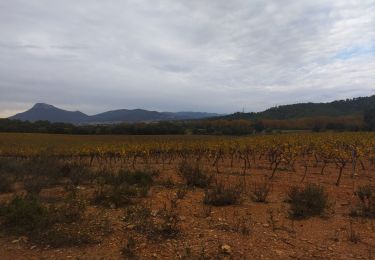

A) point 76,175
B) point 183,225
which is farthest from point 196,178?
point 183,225

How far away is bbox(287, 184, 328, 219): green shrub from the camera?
8.32 metres

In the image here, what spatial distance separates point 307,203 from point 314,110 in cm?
12274

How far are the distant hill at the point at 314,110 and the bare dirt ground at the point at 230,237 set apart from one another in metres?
115

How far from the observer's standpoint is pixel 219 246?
20.3 ft

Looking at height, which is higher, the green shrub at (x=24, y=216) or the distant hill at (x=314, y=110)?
the distant hill at (x=314, y=110)

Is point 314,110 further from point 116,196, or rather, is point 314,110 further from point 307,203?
point 116,196

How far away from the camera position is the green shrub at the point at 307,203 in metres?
8.32

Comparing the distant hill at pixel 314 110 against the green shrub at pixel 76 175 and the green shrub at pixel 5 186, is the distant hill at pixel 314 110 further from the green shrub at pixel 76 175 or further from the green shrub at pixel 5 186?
the green shrub at pixel 5 186

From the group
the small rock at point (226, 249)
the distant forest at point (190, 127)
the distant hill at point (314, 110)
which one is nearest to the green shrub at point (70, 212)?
the small rock at point (226, 249)

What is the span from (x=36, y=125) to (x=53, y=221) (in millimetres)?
76648

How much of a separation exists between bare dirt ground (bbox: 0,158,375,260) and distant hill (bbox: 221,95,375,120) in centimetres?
11475

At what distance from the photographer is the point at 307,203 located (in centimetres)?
872

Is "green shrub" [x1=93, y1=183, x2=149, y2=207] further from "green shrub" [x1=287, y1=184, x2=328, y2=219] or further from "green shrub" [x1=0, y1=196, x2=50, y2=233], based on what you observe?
"green shrub" [x1=287, y1=184, x2=328, y2=219]

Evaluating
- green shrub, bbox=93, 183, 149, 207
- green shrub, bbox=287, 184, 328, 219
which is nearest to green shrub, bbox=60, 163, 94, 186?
green shrub, bbox=93, 183, 149, 207
